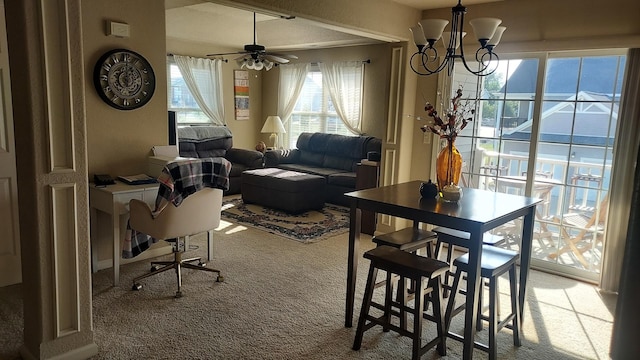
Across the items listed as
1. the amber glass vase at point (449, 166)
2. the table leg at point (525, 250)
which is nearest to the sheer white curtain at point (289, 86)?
the amber glass vase at point (449, 166)

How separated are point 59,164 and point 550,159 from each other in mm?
3877

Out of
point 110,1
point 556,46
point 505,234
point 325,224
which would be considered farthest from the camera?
point 325,224

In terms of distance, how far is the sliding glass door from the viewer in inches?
153

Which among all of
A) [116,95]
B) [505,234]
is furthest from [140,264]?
[505,234]

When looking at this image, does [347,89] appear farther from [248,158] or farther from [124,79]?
[124,79]

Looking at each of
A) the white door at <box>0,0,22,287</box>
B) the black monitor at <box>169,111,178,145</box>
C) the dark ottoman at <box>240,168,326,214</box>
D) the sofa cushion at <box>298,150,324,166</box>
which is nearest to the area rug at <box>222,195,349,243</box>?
the dark ottoman at <box>240,168,326,214</box>

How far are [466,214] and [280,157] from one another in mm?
5008

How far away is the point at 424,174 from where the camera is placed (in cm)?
497

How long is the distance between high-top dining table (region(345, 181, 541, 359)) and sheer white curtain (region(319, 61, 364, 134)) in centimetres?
412

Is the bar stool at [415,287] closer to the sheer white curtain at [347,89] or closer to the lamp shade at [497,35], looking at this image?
the lamp shade at [497,35]

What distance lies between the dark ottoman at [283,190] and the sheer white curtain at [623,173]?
3.31m

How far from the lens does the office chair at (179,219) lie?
332 cm

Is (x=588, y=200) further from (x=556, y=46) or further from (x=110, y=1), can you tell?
(x=110, y=1)

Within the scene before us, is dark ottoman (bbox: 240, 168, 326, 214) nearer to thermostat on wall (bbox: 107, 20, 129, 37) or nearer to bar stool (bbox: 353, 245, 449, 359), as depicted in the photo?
thermostat on wall (bbox: 107, 20, 129, 37)
